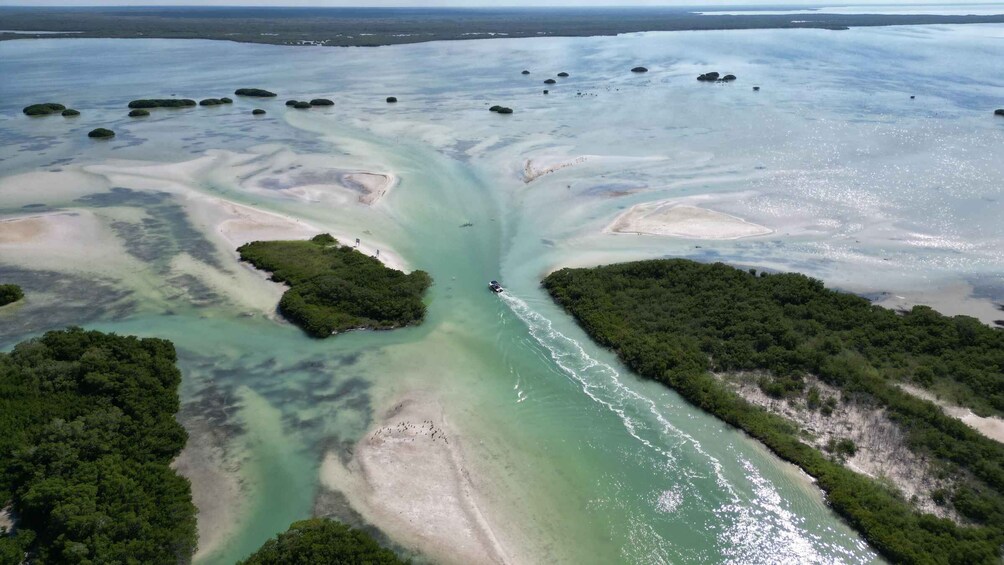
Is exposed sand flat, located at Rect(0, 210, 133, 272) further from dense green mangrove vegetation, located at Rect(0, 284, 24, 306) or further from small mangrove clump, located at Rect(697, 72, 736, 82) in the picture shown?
small mangrove clump, located at Rect(697, 72, 736, 82)

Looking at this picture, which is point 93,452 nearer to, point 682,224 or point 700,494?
point 700,494

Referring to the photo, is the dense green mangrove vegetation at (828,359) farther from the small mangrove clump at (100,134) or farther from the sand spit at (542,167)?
the small mangrove clump at (100,134)

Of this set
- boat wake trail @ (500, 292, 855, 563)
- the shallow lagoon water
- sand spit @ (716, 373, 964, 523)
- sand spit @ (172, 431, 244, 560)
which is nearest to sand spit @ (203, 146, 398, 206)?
the shallow lagoon water

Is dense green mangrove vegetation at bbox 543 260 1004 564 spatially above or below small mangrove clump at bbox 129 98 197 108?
below

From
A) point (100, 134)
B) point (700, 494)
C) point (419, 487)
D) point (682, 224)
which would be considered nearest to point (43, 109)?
point (100, 134)

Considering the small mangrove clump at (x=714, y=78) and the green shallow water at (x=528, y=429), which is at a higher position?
the small mangrove clump at (x=714, y=78)

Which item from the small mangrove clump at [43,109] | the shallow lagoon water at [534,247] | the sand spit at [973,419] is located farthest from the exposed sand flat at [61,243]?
the sand spit at [973,419]

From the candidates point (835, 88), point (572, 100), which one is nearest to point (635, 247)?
point (572, 100)
